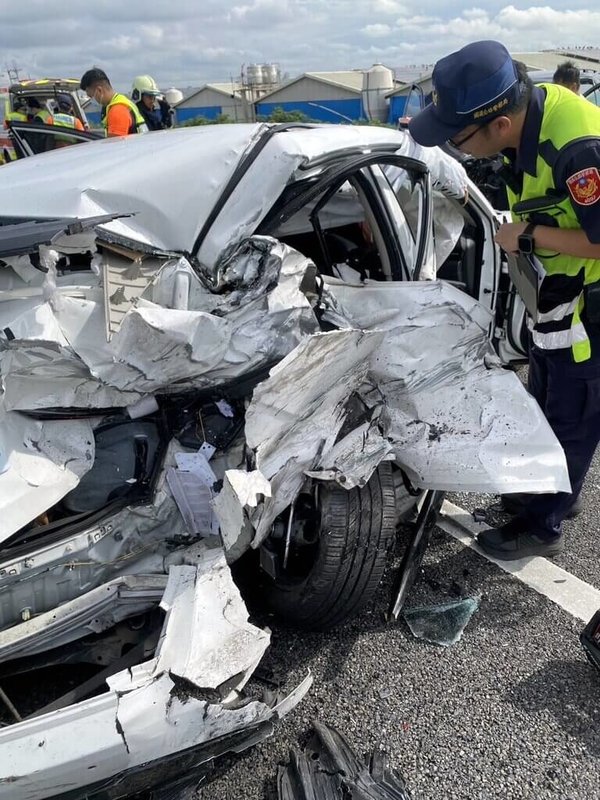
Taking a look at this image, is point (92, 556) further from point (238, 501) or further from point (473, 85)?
point (473, 85)

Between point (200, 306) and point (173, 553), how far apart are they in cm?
75

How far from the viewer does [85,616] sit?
5.55 ft

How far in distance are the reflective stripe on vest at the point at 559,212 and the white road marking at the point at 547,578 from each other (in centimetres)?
91

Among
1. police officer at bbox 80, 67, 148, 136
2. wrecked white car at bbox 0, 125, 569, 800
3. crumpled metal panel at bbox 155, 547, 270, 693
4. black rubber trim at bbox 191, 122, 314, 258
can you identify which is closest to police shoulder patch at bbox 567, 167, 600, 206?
Result: wrecked white car at bbox 0, 125, 569, 800

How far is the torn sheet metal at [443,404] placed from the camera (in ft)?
6.90

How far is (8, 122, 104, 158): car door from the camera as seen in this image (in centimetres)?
347

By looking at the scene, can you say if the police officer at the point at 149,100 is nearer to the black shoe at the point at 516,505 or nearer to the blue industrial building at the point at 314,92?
the black shoe at the point at 516,505

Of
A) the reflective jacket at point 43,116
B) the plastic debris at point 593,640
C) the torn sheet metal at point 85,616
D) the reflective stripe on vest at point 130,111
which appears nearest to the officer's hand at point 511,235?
the plastic debris at point 593,640

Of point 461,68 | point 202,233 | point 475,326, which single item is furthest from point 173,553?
point 461,68

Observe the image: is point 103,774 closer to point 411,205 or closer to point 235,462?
point 235,462

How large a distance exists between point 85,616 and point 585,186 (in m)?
1.95

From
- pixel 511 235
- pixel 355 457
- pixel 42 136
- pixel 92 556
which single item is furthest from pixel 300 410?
pixel 42 136

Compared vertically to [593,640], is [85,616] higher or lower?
higher

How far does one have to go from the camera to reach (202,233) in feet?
6.92
